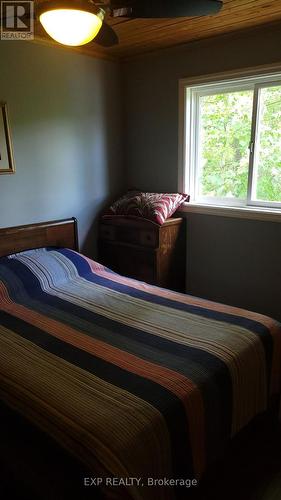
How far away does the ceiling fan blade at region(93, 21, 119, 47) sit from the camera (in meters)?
1.74

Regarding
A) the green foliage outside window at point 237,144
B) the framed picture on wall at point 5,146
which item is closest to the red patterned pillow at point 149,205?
the green foliage outside window at point 237,144

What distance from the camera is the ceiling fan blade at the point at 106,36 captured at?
174cm

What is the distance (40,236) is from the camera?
2916 millimetres

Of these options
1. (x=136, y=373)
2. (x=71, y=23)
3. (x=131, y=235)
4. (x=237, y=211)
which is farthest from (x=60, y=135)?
(x=136, y=373)

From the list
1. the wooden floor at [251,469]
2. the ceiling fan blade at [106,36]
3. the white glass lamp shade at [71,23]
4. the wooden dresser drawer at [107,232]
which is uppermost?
the ceiling fan blade at [106,36]

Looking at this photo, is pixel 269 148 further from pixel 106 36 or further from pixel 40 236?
pixel 40 236

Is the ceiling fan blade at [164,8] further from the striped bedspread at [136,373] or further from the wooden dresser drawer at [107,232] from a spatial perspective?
the wooden dresser drawer at [107,232]

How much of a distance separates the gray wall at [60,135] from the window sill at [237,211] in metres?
0.80

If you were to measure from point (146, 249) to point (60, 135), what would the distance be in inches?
44.3

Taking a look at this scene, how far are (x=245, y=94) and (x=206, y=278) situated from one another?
145 centimetres

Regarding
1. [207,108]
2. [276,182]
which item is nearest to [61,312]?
[276,182]

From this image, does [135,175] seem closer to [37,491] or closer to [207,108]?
[207,108]

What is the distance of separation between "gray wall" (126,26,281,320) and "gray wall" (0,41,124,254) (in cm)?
21

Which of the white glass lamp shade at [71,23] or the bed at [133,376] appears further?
the white glass lamp shade at [71,23]
